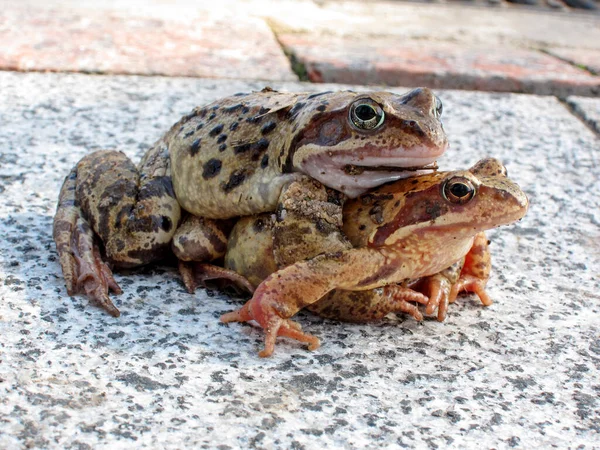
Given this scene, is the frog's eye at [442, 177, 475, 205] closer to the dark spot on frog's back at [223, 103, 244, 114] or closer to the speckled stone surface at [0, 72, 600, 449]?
the speckled stone surface at [0, 72, 600, 449]

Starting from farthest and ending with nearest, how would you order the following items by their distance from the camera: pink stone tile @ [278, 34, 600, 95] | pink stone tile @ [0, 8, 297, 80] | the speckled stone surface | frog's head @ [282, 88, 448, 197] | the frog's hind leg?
pink stone tile @ [278, 34, 600, 95] < pink stone tile @ [0, 8, 297, 80] < the frog's hind leg < frog's head @ [282, 88, 448, 197] < the speckled stone surface

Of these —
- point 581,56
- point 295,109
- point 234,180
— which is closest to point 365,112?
point 295,109

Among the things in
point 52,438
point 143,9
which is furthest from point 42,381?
point 143,9

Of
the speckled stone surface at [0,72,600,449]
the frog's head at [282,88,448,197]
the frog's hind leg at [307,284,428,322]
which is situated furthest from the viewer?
the frog's hind leg at [307,284,428,322]

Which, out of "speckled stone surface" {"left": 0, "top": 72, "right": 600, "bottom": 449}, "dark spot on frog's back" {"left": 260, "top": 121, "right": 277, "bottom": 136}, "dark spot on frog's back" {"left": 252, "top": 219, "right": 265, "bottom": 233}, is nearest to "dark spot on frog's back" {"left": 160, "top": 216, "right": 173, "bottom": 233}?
"speckled stone surface" {"left": 0, "top": 72, "right": 600, "bottom": 449}

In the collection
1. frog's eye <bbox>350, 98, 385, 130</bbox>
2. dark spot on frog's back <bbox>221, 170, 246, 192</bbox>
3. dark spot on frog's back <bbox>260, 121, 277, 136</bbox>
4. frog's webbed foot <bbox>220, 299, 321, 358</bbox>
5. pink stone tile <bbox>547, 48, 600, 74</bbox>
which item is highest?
frog's eye <bbox>350, 98, 385, 130</bbox>

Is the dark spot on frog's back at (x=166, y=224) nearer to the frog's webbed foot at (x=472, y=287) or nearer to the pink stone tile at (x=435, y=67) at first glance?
the frog's webbed foot at (x=472, y=287)

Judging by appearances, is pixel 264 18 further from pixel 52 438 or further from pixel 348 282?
pixel 52 438
